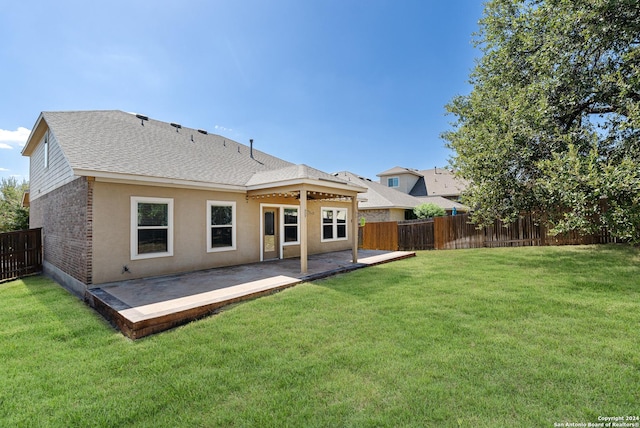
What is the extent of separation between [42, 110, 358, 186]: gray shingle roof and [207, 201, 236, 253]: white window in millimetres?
783

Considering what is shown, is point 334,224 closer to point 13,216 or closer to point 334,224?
point 334,224

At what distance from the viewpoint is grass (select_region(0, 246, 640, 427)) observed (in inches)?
106

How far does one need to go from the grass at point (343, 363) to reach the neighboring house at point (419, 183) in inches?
916

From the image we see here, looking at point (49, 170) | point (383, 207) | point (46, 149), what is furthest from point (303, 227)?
point (383, 207)

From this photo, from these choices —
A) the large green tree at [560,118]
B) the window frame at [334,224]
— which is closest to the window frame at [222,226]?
the window frame at [334,224]

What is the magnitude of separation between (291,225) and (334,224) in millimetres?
Answer: 2811

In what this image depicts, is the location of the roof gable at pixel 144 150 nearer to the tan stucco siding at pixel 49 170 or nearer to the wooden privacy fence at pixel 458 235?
the tan stucco siding at pixel 49 170

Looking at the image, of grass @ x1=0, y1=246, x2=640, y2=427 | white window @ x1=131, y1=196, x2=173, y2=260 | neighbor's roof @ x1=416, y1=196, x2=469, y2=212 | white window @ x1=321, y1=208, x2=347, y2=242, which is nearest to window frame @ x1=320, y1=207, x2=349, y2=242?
white window @ x1=321, y1=208, x2=347, y2=242

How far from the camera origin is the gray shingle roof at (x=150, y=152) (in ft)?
24.3

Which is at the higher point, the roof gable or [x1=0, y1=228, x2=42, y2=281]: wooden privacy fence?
the roof gable

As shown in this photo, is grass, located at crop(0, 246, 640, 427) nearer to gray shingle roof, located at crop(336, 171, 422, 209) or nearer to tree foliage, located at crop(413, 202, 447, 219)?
tree foliage, located at crop(413, 202, 447, 219)

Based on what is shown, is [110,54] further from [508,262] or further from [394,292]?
[508,262]

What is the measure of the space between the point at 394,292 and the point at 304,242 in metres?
2.77

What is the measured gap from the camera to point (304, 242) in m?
8.07
